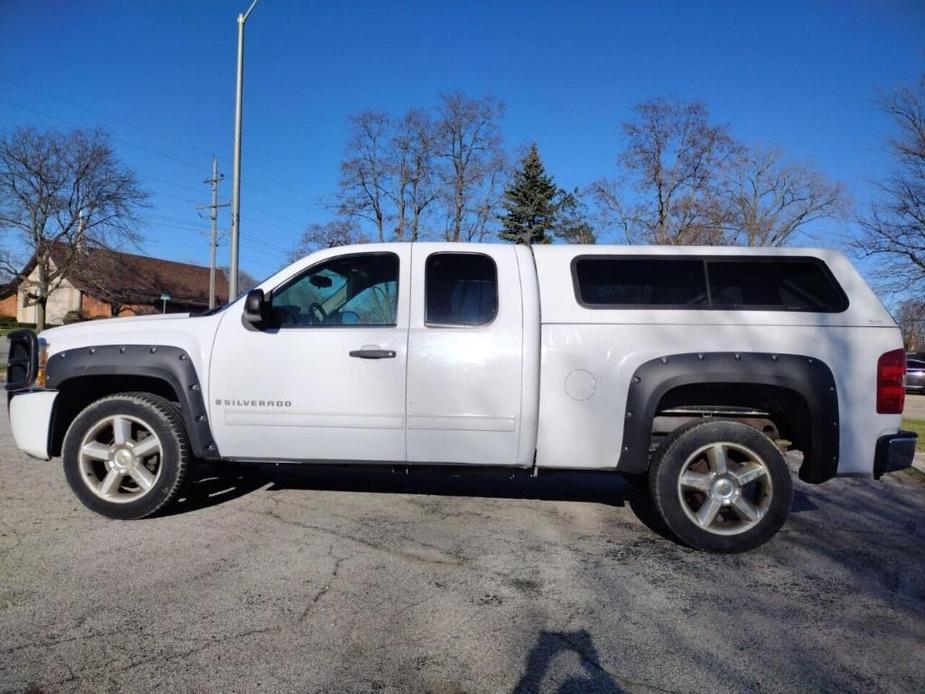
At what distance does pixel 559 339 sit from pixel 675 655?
189 centimetres

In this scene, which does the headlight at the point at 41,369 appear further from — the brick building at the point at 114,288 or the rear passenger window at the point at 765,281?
the brick building at the point at 114,288

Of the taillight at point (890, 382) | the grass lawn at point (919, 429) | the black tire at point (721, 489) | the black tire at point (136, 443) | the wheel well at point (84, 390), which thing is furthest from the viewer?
the grass lawn at point (919, 429)

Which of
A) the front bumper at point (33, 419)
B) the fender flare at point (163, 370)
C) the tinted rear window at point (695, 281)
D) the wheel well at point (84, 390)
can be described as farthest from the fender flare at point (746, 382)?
the front bumper at point (33, 419)

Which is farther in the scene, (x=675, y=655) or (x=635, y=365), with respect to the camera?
(x=635, y=365)

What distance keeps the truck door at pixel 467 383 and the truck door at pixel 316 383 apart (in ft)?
0.38

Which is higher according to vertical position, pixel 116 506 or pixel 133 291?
pixel 133 291

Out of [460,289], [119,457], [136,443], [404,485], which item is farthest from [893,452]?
[119,457]

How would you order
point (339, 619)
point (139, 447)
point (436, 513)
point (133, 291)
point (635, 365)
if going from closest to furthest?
point (339, 619) < point (635, 365) < point (139, 447) < point (436, 513) < point (133, 291)

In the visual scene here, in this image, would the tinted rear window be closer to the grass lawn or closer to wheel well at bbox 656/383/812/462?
wheel well at bbox 656/383/812/462

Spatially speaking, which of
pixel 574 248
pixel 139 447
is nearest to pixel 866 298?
pixel 574 248

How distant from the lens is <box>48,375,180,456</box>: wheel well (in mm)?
4320

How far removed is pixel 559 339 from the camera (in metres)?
3.96

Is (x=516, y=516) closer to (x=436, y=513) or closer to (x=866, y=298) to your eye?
(x=436, y=513)

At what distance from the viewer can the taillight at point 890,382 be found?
12.4 feet
